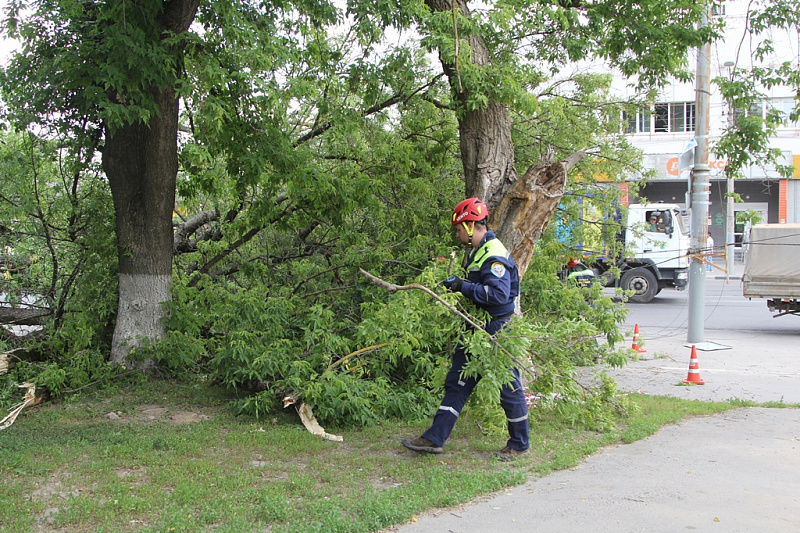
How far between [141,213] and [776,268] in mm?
12074

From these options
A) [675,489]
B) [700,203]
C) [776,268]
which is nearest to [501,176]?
[675,489]

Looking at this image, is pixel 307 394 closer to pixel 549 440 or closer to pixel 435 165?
pixel 549 440

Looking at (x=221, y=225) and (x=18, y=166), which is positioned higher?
(x=18, y=166)

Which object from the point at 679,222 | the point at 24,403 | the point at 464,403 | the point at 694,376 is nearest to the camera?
the point at 464,403

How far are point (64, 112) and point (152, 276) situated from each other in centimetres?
191

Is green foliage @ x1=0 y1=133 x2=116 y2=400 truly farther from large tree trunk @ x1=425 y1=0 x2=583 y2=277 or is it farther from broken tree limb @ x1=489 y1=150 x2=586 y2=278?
broken tree limb @ x1=489 y1=150 x2=586 y2=278

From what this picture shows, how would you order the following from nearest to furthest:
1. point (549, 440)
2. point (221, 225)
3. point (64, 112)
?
point (549, 440) → point (64, 112) → point (221, 225)

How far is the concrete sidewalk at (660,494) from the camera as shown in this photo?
3.88 metres

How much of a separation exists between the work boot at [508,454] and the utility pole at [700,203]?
7527 mm

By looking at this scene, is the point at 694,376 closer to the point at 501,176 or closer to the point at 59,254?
the point at 501,176

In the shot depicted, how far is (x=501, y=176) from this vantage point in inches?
273

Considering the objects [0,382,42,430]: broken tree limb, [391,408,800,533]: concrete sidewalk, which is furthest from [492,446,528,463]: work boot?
[0,382,42,430]: broken tree limb

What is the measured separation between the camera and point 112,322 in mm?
7559

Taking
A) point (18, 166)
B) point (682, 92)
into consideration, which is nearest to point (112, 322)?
point (18, 166)
